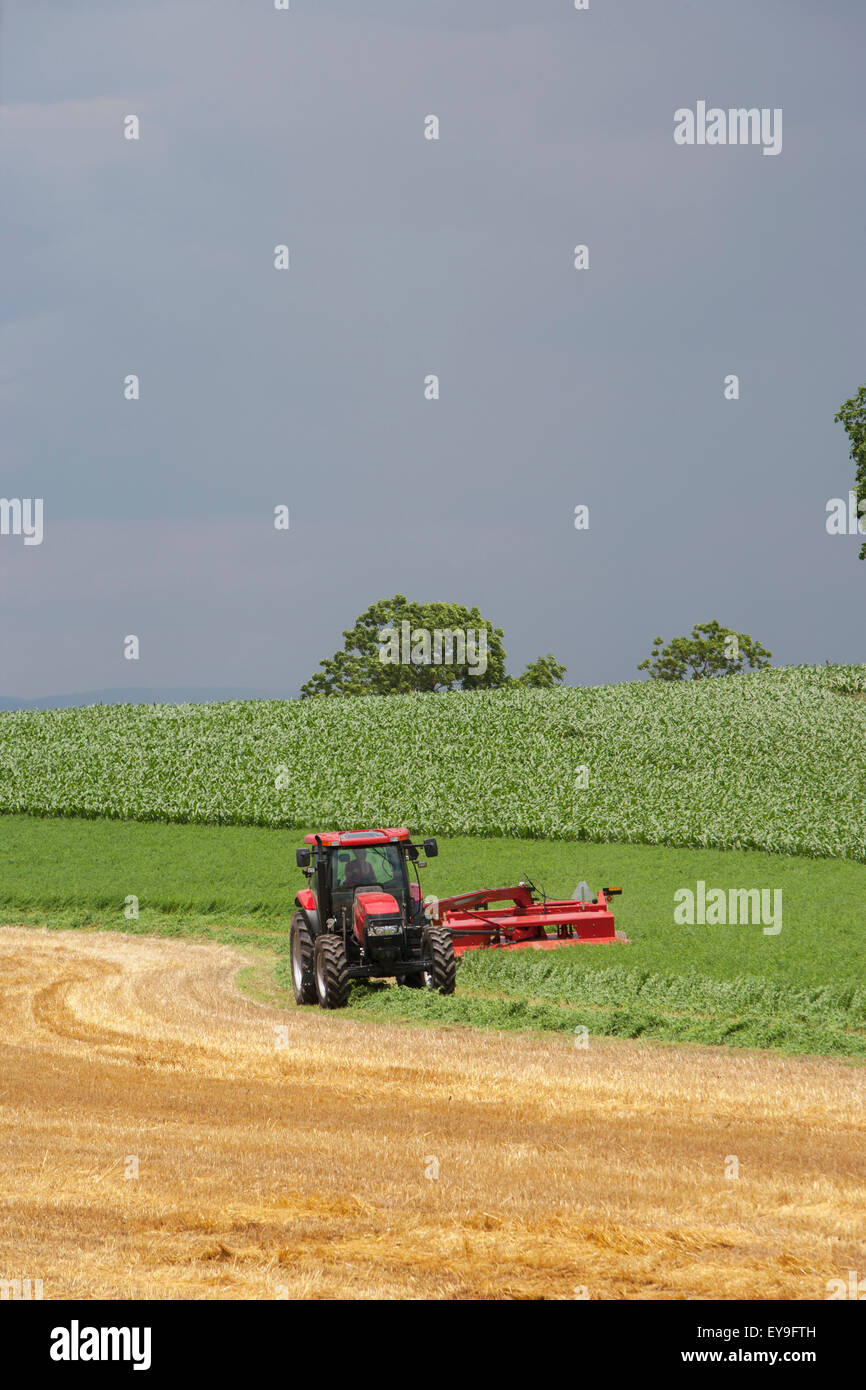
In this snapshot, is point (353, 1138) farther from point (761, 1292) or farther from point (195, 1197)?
point (761, 1292)

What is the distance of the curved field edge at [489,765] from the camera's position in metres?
35.3

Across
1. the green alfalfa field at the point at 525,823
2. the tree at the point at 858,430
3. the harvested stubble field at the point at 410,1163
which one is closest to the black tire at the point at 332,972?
the harvested stubble field at the point at 410,1163

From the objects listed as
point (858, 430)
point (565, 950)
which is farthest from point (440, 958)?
point (858, 430)

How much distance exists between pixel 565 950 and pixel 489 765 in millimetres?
22029

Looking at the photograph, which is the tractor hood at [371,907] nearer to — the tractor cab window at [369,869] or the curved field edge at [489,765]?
the tractor cab window at [369,869]

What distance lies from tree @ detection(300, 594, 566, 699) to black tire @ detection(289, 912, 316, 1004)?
65913mm

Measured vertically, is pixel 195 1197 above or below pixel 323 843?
below

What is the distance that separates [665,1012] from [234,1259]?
1029 cm

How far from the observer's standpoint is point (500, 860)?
31109 millimetres

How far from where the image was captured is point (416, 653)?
3337 inches

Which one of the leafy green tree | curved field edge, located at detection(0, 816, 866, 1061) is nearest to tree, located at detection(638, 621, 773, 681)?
the leafy green tree

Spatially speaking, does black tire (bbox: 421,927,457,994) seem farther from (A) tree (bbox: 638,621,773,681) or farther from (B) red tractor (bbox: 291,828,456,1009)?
(A) tree (bbox: 638,621,773,681)
